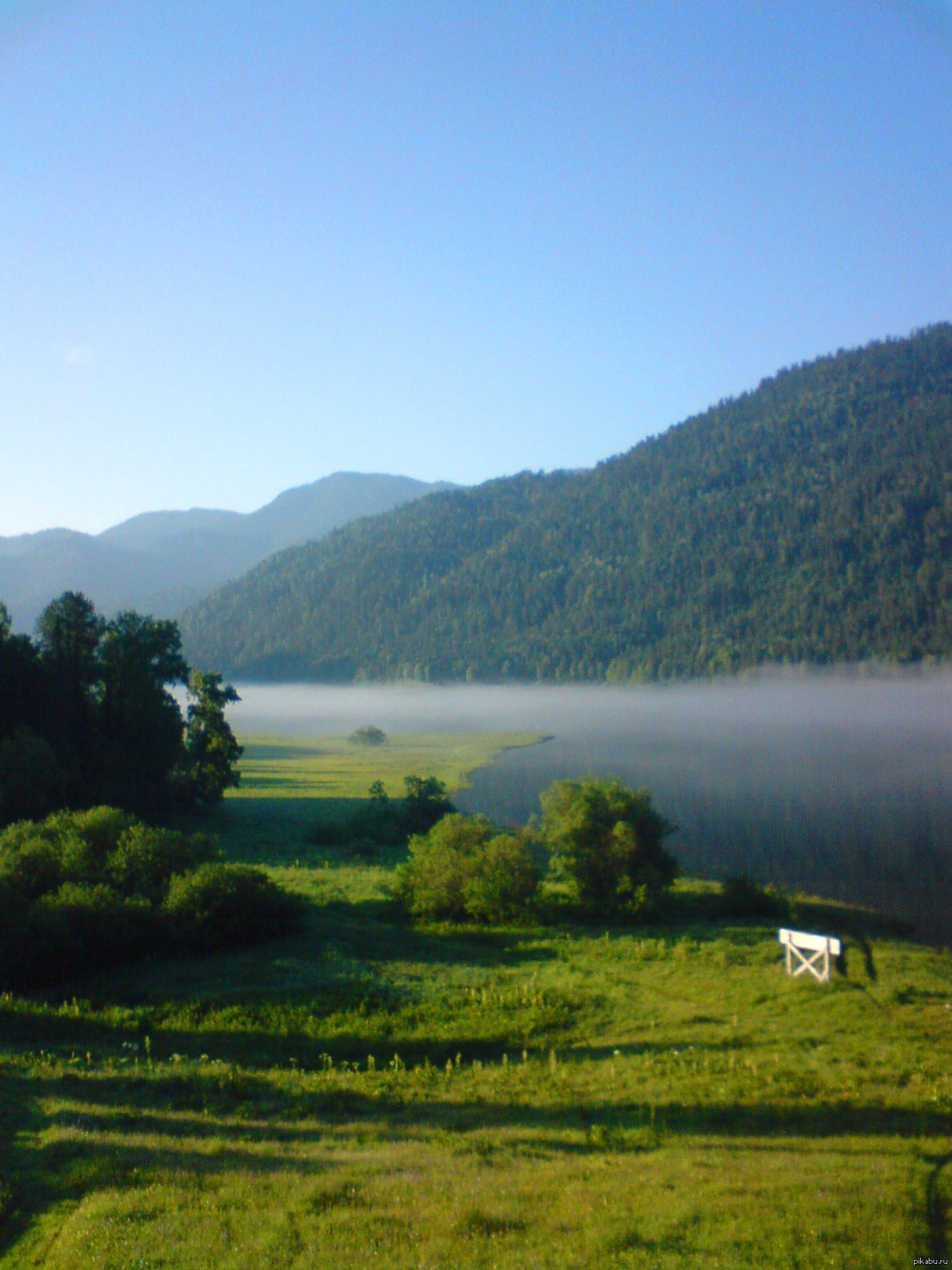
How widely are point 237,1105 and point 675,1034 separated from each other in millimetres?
9592

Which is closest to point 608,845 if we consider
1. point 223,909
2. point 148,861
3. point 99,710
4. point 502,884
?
point 502,884

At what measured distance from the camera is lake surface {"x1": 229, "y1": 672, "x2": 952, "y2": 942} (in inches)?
1563

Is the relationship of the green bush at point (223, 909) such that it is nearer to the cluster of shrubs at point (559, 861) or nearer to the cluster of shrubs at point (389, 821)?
the cluster of shrubs at point (559, 861)

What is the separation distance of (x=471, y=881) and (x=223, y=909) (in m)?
9.60

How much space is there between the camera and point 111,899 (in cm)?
2381

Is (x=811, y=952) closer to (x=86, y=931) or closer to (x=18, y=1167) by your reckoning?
(x=86, y=931)

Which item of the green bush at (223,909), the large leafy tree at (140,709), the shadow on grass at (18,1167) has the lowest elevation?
the green bush at (223,909)

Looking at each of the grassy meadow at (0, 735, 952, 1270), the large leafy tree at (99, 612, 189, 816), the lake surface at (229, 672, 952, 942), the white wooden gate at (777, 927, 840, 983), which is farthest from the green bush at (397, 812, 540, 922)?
the large leafy tree at (99, 612, 189, 816)

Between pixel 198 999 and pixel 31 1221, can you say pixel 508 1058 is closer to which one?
pixel 198 999

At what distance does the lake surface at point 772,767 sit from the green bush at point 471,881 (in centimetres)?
1128

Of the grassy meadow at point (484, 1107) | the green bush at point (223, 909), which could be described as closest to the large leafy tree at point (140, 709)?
the green bush at point (223, 909)

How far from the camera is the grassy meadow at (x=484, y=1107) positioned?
8953 millimetres

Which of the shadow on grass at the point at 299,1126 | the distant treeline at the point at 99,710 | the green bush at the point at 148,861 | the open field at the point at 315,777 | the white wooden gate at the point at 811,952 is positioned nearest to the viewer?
the shadow on grass at the point at 299,1126

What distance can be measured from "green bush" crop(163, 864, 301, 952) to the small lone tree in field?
1133cm
